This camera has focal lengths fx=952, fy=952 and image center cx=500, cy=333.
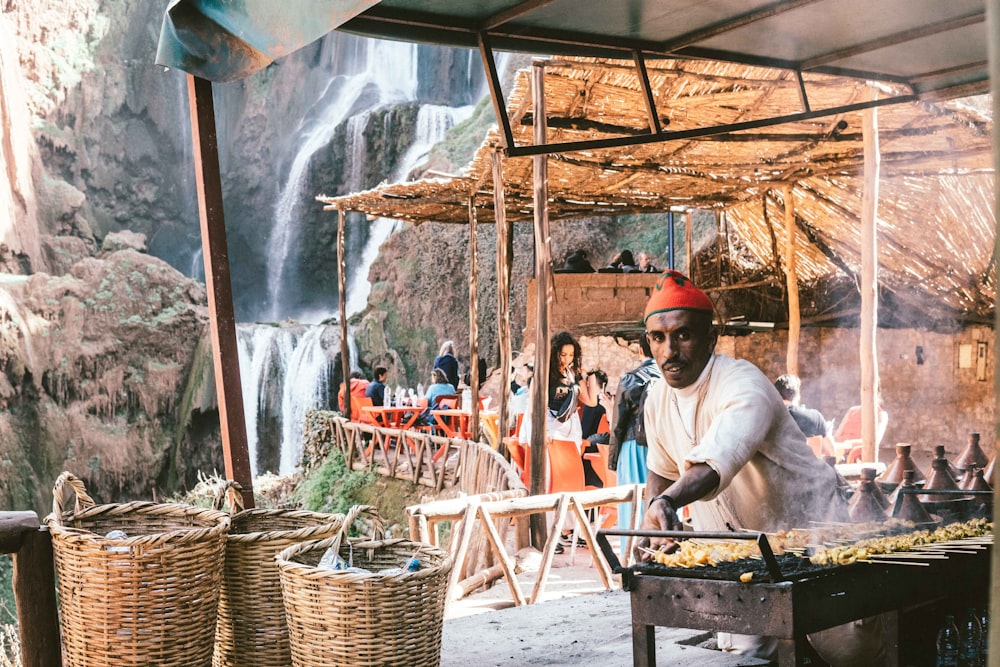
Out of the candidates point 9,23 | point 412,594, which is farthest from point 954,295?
point 9,23

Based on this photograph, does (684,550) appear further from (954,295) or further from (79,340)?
(79,340)

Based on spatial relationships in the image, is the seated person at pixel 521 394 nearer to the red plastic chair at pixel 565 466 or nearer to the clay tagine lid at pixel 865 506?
the red plastic chair at pixel 565 466

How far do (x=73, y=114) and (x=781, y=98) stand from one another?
19.5 meters

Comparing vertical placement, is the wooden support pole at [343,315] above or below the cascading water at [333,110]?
below

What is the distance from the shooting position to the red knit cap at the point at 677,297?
418 centimetres

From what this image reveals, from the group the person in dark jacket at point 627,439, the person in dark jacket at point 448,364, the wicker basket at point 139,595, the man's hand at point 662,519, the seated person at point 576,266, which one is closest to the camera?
the wicker basket at point 139,595

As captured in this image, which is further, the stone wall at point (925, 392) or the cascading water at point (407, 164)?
the cascading water at point (407, 164)

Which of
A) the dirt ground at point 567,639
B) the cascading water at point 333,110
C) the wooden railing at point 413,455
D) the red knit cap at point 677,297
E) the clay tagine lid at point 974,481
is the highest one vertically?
the cascading water at point 333,110

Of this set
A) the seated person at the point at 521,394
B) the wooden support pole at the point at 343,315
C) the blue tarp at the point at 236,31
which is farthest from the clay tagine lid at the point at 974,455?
the wooden support pole at the point at 343,315

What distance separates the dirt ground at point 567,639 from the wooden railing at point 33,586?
1.60 meters

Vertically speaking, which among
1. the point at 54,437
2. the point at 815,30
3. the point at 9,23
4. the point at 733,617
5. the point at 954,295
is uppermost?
the point at 9,23

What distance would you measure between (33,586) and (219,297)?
1134 mm

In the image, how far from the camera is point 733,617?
2836 millimetres

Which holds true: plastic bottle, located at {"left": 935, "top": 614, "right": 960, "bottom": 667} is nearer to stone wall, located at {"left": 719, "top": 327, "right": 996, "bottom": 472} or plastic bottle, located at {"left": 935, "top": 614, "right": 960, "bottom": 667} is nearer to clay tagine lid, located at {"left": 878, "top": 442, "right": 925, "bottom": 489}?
clay tagine lid, located at {"left": 878, "top": 442, "right": 925, "bottom": 489}
